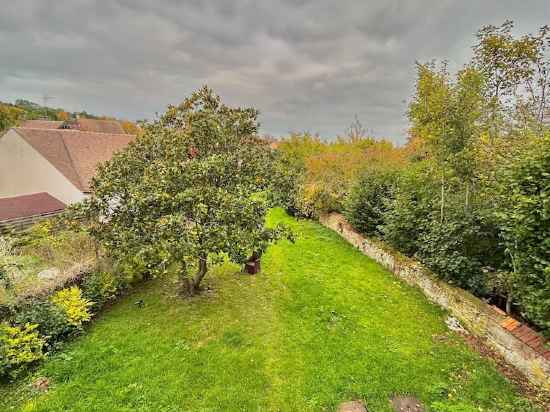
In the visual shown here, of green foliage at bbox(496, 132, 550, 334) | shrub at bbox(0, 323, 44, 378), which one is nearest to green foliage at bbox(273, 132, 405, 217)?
green foliage at bbox(496, 132, 550, 334)

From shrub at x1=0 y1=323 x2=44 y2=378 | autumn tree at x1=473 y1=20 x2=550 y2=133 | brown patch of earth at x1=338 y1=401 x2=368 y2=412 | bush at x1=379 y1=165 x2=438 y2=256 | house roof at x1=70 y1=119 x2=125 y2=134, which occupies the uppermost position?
house roof at x1=70 y1=119 x2=125 y2=134

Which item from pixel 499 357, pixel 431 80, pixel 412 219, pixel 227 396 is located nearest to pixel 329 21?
pixel 431 80

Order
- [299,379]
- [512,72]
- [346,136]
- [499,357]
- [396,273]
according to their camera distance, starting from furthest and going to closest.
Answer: [346,136]
[396,273]
[512,72]
[499,357]
[299,379]

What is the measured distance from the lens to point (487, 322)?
6082mm

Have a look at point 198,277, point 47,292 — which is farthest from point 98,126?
point 198,277

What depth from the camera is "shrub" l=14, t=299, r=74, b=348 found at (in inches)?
226

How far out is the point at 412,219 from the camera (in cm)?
912

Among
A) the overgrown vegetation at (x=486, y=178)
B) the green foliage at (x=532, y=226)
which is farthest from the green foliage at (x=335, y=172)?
the green foliage at (x=532, y=226)

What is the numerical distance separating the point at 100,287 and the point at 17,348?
7.30 feet

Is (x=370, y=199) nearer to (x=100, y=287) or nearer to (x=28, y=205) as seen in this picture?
(x=100, y=287)

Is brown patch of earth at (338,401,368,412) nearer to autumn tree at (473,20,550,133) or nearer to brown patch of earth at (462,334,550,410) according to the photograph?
brown patch of earth at (462,334,550,410)

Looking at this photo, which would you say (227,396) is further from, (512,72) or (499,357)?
(512,72)

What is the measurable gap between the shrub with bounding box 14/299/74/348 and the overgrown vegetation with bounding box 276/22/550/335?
19.3 feet

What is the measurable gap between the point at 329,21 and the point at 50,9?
12.0 m
